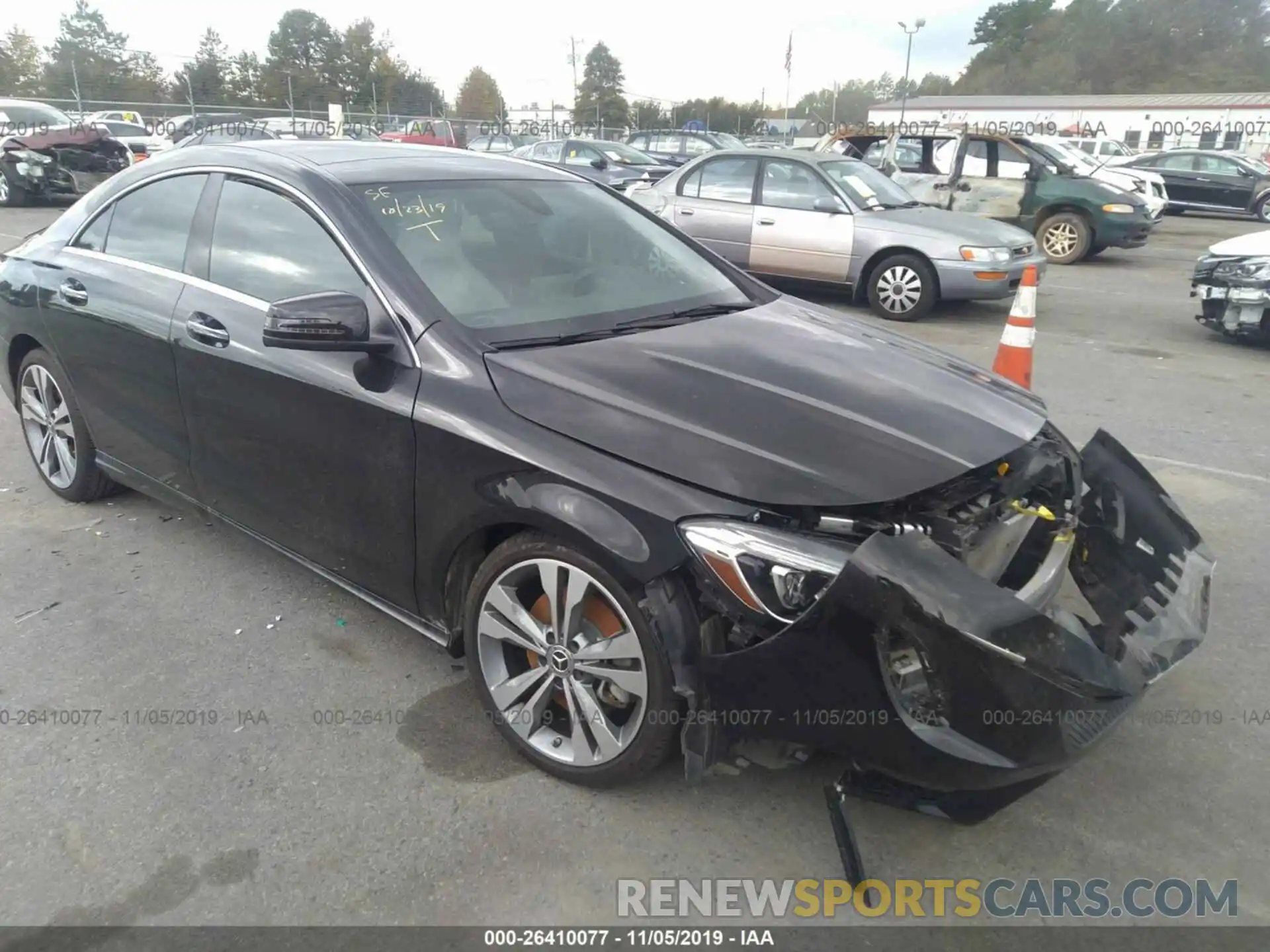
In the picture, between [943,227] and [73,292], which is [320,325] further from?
Result: [943,227]

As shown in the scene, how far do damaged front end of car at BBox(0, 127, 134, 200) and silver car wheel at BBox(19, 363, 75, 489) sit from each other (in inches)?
606

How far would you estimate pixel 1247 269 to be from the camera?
7984mm

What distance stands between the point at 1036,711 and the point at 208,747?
2.31 m

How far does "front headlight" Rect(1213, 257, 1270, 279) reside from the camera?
25.8ft

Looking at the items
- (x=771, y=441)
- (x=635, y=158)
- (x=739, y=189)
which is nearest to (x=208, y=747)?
(x=771, y=441)

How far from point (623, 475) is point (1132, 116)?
60060mm

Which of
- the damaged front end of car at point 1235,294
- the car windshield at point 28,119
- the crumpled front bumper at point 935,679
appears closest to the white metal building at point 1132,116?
the car windshield at point 28,119

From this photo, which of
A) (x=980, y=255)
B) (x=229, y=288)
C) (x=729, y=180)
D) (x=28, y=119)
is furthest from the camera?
(x=28, y=119)

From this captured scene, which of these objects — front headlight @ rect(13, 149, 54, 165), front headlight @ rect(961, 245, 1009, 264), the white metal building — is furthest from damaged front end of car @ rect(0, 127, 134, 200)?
the white metal building

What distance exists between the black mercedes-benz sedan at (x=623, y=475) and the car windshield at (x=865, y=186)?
6296mm

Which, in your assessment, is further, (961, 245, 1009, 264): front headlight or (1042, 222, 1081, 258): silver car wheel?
(1042, 222, 1081, 258): silver car wheel

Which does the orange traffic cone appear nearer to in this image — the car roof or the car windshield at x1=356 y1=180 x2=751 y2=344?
the car windshield at x1=356 y1=180 x2=751 y2=344

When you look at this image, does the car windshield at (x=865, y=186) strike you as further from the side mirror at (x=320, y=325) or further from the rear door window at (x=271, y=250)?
the side mirror at (x=320, y=325)

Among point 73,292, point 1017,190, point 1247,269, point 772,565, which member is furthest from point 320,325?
point 1017,190
